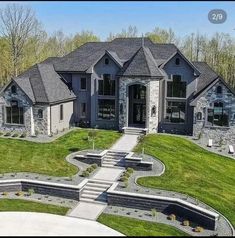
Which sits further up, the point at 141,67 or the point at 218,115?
the point at 141,67

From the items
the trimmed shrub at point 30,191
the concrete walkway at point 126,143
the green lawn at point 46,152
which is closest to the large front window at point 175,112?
the concrete walkway at point 126,143

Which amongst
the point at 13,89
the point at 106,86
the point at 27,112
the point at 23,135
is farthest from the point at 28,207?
the point at 106,86

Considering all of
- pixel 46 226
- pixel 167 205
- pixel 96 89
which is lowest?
pixel 46 226

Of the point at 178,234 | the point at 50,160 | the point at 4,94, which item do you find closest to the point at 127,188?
the point at 178,234

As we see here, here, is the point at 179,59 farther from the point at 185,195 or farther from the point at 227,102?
the point at 185,195

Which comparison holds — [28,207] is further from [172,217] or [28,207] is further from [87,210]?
[172,217]

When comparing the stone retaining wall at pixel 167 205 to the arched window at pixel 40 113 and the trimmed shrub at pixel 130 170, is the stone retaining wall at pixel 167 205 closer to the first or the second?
the trimmed shrub at pixel 130 170

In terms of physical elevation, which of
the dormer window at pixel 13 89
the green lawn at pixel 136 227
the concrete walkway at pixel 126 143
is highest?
the dormer window at pixel 13 89
